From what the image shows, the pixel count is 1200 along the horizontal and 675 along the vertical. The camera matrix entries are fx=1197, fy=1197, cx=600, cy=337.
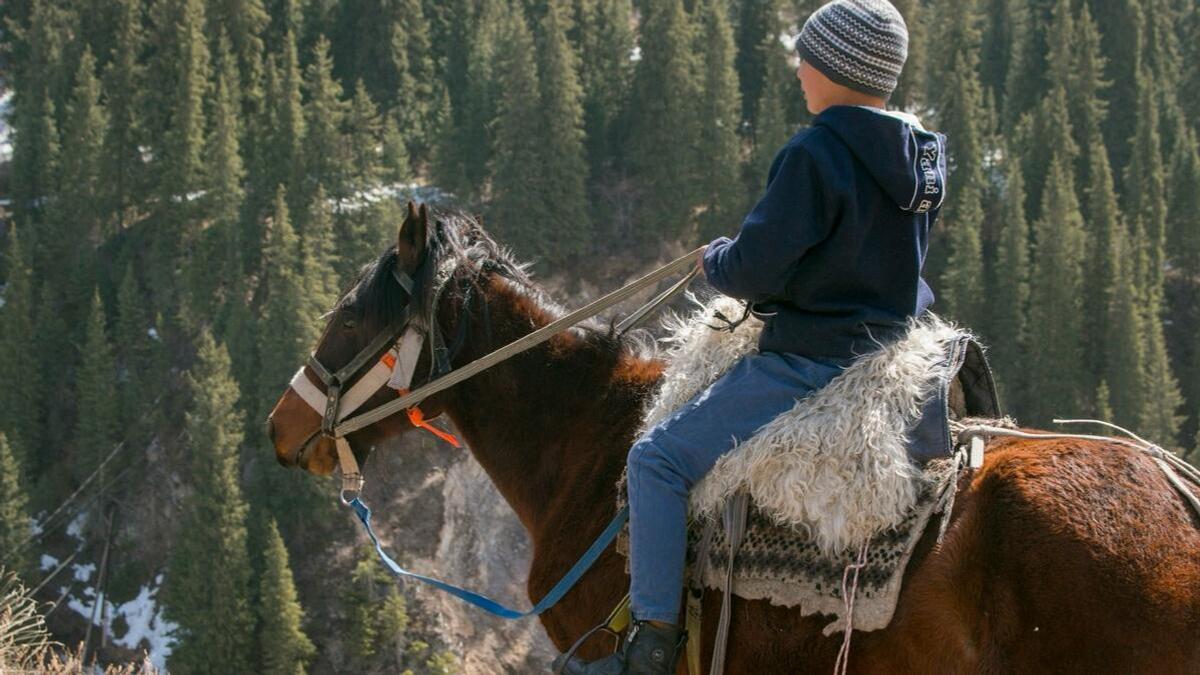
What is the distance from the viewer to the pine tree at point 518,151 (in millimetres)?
48844

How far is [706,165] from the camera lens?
Answer: 169 ft

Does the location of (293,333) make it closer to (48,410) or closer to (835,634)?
(48,410)

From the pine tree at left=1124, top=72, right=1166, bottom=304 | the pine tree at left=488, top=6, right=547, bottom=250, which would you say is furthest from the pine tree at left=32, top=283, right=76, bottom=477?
the pine tree at left=1124, top=72, right=1166, bottom=304

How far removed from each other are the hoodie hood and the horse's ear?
1825 mm

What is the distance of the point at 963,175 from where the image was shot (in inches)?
1977

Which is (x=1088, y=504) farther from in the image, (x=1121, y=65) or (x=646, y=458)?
(x=1121, y=65)

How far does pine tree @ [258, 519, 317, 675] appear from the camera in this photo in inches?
1448

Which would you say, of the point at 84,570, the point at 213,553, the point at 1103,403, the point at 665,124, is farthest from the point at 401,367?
the point at 665,124

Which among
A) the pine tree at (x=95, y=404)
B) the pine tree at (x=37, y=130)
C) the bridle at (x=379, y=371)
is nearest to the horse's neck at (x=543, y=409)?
the bridle at (x=379, y=371)

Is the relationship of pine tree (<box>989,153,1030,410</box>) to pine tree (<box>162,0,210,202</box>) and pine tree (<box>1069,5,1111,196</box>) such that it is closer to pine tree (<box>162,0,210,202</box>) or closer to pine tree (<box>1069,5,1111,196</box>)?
pine tree (<box>1069,5,1111,196</box>)

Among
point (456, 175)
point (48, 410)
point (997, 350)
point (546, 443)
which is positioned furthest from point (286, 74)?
point (546, 443)

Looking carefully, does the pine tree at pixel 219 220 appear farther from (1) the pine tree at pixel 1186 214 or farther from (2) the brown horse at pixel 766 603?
(2) the brown horse at pixel 766 603

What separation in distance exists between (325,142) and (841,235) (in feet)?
151

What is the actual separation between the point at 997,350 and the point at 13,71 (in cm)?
4994
